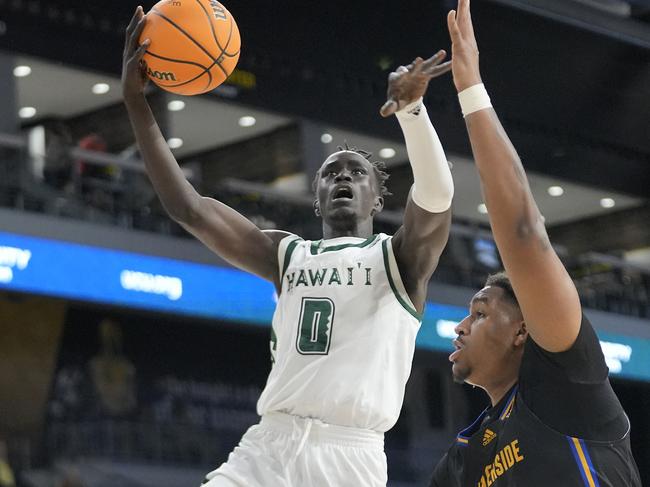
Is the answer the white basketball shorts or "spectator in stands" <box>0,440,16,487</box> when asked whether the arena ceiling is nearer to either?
"spectator in stands" <box>0,440,16,487</box>

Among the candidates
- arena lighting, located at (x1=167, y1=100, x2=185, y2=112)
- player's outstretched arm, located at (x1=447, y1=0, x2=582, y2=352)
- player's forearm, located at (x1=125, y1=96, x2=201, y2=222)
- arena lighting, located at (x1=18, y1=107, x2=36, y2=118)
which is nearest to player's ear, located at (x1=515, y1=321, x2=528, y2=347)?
player's outstretched arm, located at (x1=447, y1=0, x2=582, y2=352)

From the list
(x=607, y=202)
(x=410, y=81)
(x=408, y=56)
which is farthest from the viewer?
(x=607, y=202)

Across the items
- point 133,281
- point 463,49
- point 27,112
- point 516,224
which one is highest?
point 27,112

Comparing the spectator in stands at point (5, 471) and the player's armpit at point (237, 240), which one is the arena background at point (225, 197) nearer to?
the spectator in stands at point (5, 471)

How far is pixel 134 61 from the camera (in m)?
4.40

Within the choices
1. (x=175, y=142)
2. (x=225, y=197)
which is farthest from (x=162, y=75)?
(x=175, y=142)

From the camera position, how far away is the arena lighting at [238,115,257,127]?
1919cm

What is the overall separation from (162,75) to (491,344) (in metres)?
1.69

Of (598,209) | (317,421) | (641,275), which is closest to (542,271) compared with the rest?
(317,421)

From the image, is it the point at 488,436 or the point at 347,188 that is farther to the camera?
the point at 347,188

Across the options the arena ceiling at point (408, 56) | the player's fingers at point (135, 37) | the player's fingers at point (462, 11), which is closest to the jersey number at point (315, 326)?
the player's fingers at point (135, 37)

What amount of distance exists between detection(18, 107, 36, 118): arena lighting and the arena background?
64 mm

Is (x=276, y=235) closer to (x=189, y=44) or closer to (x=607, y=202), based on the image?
(x=189, y=44)

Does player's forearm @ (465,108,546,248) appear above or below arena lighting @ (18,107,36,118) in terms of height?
below
